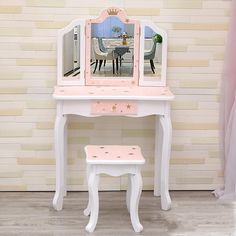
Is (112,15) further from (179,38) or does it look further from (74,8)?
(179,38)

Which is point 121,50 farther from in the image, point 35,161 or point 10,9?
point 35,161

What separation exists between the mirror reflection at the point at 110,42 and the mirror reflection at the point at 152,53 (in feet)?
0.33

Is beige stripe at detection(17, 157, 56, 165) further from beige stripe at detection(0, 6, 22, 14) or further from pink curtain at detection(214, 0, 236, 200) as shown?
pink curtain at detection(214, 0, 236, 200)

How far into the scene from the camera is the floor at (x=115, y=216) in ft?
8.96

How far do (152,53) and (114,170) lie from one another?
0.86 meters

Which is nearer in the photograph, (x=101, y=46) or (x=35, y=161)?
(x=101, y=46)

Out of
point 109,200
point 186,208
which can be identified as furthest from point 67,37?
point 186,208

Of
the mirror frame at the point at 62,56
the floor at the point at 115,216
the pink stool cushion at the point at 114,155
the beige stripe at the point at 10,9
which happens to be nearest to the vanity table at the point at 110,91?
the mirror frame at the point at 62,56

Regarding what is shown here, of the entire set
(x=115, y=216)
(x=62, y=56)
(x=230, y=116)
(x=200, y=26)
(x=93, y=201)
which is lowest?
(x=115, y=216)

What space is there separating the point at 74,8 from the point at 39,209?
1292mm

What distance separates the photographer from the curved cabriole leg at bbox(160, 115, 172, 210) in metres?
2.92

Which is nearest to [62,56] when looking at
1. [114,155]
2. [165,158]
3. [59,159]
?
[59,159]

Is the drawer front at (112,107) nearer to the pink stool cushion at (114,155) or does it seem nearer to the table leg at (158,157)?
the pink stool cushion at (114,155)

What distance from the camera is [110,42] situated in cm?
306
